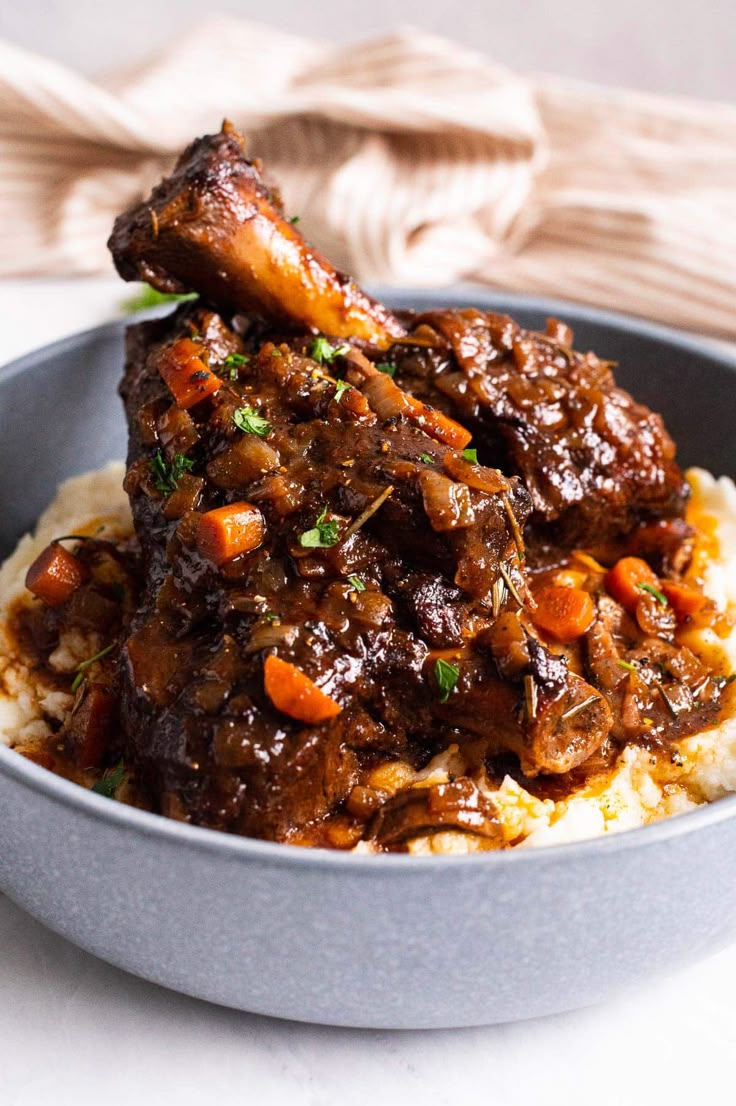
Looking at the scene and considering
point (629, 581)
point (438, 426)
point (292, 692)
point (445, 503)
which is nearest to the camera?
point (292, 692)

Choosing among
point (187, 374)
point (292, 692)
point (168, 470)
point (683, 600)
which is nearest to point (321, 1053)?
point (292, 692)

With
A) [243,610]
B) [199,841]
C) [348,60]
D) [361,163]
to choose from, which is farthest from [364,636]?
[348,60]

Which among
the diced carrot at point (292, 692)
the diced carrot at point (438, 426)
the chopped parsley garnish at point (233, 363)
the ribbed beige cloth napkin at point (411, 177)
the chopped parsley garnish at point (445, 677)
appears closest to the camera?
the diced carrot at point (292, 692)

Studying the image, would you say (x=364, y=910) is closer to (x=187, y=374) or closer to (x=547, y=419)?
(x=187, y=374)

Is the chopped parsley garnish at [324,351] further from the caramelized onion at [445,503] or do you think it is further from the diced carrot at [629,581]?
the diced carrot at [629,581]

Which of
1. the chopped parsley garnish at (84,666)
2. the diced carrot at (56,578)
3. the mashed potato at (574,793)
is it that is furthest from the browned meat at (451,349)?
the chopped parsley garnish at (84,666)

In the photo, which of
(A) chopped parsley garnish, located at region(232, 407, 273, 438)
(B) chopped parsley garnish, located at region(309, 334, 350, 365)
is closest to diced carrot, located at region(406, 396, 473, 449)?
(B) chopped parsley garnish, located at region(309, 334, 350, 365)
